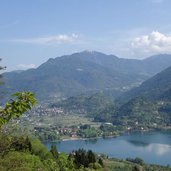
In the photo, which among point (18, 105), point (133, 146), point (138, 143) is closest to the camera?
point (18, 105)

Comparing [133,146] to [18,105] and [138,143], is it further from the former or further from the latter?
[18,105]

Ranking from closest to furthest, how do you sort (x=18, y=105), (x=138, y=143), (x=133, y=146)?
(x=18, y=105), (x=133, y=146), (x=138, y=143)

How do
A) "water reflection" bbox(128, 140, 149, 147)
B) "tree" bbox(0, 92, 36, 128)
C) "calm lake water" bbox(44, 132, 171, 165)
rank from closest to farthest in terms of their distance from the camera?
"tree" bbox(0, 92, 36, 128)
"calm lake water" bbox(44, 132, 171, 165)
"water reflection" bbox(128, 140, 149, 147)

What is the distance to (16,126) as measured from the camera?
516 centimetres

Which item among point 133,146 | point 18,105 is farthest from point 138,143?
point 18,105

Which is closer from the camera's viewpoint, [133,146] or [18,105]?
[18,105]

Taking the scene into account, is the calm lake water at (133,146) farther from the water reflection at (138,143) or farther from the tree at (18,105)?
the tree at (18,105)

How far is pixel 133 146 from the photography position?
283ft

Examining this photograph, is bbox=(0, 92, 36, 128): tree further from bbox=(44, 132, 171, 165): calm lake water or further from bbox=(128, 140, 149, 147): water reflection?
bbox=(128, 140, 149, 147): water reflection

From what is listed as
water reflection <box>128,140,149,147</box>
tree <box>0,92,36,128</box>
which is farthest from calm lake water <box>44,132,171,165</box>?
tree <box>0,92,36,128</box>

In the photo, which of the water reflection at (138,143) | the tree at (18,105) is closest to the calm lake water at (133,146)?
the water reflection at (138,143)

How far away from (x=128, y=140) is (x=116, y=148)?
1283 centimetres

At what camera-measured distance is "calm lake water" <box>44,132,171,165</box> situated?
245 feet

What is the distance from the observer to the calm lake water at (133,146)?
7481 centimetres
